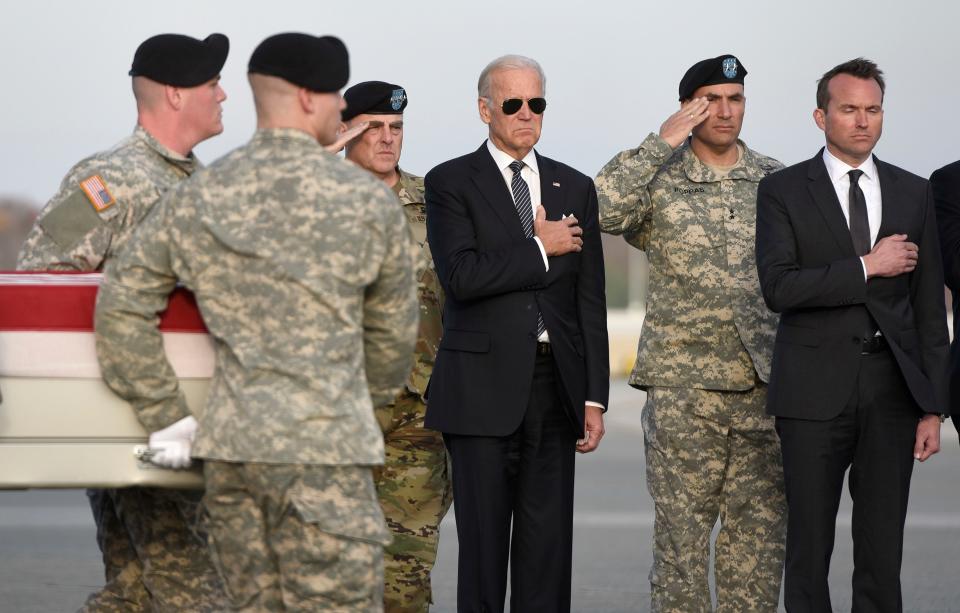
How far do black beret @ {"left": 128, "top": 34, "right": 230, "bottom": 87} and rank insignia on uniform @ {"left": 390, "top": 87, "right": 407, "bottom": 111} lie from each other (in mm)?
1610

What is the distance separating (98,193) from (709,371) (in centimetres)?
253

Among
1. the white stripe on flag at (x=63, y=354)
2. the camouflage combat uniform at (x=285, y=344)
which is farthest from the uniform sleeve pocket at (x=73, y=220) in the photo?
the camouflage combat uniform at (x=285, y=344)

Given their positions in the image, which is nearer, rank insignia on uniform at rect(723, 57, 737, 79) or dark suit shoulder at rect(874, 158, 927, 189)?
dark suit shoulder at rect(874, 158, 927, 189)

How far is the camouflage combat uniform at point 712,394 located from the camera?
6191mm

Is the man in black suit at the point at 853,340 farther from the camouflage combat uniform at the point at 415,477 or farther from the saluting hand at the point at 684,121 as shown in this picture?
the camouflage combat uniform at the point at 415,477

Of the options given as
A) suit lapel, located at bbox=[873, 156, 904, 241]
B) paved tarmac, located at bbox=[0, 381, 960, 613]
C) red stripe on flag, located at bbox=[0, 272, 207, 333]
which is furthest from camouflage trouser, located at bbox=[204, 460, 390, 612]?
paved tarmac, located at bbox=[0, 381, 960, 613]

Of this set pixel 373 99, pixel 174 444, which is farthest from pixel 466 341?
pixel 174 444

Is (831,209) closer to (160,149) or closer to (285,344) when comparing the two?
(160,149)

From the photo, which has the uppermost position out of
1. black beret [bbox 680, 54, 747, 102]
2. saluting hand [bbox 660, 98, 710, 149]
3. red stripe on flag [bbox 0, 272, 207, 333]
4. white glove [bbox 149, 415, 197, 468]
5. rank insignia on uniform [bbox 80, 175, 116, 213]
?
black beret [bbox 680, 54, 747, 102]

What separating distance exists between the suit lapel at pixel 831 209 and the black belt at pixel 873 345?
0.31 m

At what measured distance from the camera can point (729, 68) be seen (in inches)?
247

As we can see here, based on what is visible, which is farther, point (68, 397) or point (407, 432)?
point (407, 432)

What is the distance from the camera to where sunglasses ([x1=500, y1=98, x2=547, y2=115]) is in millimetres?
5691

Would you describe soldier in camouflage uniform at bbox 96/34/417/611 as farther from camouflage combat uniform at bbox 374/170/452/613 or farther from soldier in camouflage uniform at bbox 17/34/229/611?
camouflage combat uniform at bbox 374/170/452/613
